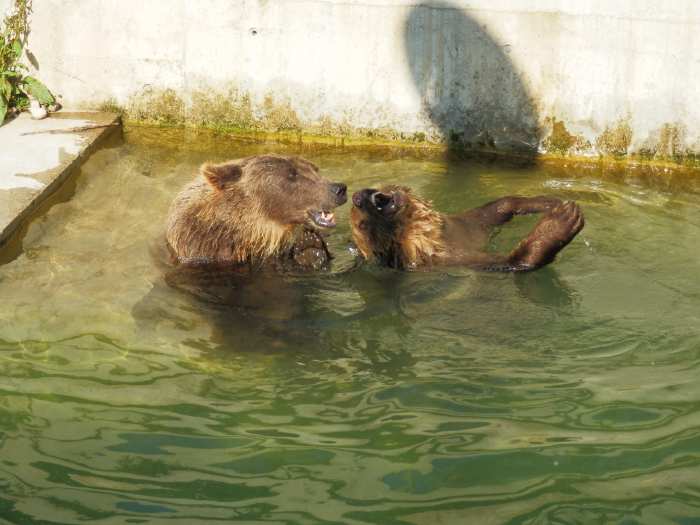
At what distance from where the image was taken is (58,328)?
689 centimetres

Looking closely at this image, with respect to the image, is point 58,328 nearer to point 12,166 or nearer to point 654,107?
point 12,166

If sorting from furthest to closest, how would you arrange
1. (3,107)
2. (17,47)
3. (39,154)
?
(17,47) → (3,107) → (39,154)

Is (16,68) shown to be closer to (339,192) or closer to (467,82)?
(467,82)

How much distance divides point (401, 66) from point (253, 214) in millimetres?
3195

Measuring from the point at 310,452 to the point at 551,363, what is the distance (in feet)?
5.33

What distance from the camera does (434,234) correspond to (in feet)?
25.0

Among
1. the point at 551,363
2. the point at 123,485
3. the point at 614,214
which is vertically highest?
the point at 614,214

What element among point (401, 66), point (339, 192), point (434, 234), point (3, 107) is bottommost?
point (434, 234)

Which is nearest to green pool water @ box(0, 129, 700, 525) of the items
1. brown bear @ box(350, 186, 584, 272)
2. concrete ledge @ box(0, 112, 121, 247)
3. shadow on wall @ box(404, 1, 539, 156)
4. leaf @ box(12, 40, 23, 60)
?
brown bear @ box(350, 186, 584, 272)

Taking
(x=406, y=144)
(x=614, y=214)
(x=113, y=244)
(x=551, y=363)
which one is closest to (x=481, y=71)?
(x=406, y=144)

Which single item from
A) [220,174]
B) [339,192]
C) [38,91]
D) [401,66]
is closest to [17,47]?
[38,91]

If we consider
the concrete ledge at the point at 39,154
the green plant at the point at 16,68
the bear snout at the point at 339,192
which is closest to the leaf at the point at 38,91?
the green plant at the point at 16,68

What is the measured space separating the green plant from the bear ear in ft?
11.5

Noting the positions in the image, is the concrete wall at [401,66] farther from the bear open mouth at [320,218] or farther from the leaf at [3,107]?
the bear open mouth at [320,218]
